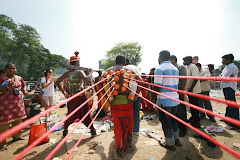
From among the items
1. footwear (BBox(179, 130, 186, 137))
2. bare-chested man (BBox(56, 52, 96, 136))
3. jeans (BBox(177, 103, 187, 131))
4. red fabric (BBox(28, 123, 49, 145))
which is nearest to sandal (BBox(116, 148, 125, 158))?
bare-chested man (BBox(56, 52, 96, 136))

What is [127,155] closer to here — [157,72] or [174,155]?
[174,155]

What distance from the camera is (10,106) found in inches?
125

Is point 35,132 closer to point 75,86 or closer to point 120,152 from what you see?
point 75,86

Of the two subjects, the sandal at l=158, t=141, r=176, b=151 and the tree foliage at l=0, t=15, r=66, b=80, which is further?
the tree foliage at l=0, t=15, r=66, b=80

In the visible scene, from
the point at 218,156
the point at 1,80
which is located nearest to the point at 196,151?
the point at 218,156

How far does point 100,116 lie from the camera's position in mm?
4914

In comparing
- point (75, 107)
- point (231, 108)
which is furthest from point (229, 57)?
point (75, 107)

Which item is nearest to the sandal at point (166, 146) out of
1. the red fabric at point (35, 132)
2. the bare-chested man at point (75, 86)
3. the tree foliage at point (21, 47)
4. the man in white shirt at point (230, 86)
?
the bare-chested man at point (75, 86)

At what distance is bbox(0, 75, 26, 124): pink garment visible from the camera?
307cm

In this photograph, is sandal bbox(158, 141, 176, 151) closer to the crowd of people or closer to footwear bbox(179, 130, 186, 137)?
the crowd of people

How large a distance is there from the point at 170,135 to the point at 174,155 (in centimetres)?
40

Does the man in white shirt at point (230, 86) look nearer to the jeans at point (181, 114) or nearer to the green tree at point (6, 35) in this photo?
the jeans at point (181, 114)

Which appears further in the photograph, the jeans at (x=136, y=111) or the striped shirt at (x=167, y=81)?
the jeans at (x=136, y=111)

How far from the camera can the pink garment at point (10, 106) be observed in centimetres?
307
